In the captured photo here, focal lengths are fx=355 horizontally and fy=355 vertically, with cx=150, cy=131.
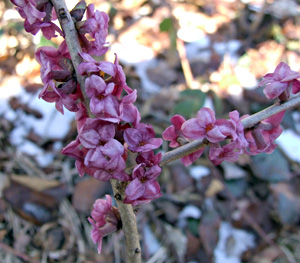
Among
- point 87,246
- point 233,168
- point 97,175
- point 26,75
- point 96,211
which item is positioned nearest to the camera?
point 97,175

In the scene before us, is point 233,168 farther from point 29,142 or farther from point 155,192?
point 155,192

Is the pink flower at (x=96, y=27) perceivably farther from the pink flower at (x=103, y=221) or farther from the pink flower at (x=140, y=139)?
the pink flower at (x=103, y=221)

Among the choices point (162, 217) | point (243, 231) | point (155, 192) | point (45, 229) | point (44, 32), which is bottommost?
A: point (243, 231)

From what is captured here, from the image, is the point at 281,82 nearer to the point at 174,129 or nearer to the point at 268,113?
the point at 268,113

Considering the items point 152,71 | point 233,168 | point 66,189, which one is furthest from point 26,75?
point 233,168

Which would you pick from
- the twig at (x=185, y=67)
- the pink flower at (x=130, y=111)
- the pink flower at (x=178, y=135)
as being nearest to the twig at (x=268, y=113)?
the pink flower at (x=178, y=135)

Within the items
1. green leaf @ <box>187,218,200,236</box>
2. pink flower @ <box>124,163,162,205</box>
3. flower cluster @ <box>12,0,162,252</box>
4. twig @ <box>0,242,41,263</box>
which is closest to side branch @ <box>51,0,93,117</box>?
flower cluster @ <box>12,0,162,252</box>

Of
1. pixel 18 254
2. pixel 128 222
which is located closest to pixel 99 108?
pixel 128 222
